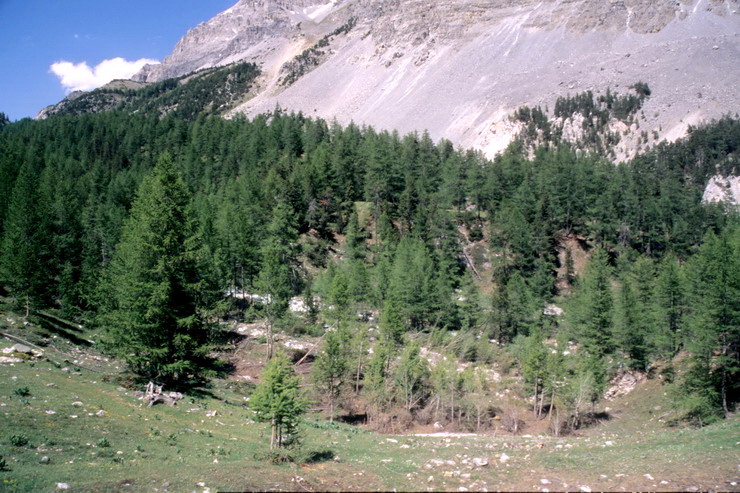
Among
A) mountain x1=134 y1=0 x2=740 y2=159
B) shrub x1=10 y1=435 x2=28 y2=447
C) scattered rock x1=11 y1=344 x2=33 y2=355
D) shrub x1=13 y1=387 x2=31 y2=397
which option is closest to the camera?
shrub x1=10 y1=435 x2=28 y2=447

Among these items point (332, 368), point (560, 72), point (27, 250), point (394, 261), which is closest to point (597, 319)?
point (394, 261)

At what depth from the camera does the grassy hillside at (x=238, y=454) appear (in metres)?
10.6

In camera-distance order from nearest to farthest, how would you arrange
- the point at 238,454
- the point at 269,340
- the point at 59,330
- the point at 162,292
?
the point at 238,454
the point at 162,292
the point at 59,330
the point at 269,340

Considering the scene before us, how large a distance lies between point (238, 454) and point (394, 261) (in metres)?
42.0

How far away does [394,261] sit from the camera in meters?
55.2

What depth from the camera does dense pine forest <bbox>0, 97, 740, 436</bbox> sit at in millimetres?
23125

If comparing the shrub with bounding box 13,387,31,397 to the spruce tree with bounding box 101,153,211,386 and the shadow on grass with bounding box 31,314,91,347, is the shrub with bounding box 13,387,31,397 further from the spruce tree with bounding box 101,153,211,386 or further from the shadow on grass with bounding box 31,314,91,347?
the shadow on grass with bounding box 31,314,91,347

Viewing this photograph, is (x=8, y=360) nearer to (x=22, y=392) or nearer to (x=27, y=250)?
(x=22, y=392)

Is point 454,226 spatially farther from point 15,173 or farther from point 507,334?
point 15,173

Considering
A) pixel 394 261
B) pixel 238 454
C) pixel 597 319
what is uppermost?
pixel 394 261

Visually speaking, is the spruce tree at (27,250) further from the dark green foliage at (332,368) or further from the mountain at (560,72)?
the mountain at (560,72)

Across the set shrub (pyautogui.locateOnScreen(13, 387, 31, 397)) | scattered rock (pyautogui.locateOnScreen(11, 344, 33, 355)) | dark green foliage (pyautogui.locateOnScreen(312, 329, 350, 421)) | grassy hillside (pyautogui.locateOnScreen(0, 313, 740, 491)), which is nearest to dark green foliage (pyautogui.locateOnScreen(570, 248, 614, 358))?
dark green foliage (pyautogui.locateOnScreen(312, 329, 350, 421))

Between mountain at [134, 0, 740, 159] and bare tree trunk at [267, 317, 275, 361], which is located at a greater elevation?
mountain at [134, 0, 740, 159]

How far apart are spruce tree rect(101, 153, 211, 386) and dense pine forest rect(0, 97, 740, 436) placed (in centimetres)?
10
